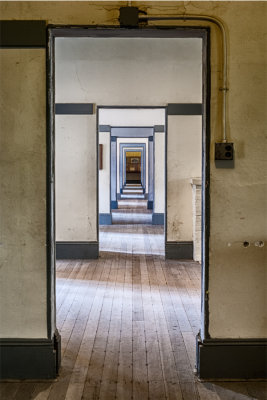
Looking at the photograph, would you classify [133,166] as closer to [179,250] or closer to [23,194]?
[179,250]

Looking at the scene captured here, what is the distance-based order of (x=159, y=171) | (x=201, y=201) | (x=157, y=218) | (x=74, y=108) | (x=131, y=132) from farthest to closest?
1. (x=131, y=132)
2. (x=157, y=218)
3. (x=159, y=171)
4. (x=74, y=108)
5. (x=201, y=201)

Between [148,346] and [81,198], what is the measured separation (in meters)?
3.84

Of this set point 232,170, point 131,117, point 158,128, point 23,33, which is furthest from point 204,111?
point 131,117

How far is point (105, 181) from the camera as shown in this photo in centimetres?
1125

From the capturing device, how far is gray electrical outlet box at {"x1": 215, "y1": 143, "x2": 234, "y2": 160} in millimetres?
2932

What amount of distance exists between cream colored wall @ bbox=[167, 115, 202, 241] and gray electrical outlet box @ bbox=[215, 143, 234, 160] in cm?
421

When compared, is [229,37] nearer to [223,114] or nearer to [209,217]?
[223,114]

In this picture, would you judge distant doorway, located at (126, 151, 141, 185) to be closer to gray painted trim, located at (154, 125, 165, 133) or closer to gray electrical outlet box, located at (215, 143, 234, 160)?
gray painted trim, located at (154, 125, 165, 133)

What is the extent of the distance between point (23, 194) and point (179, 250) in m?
4.58

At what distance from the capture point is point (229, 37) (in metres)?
2.90

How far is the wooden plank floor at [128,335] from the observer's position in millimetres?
2912

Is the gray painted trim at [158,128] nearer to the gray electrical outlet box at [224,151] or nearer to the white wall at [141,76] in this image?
the white wall at [141,76]

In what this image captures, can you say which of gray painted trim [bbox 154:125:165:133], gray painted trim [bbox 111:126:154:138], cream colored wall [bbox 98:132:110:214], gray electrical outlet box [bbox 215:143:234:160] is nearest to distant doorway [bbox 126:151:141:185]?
gray painted trim [bbox 111:126:154:138]

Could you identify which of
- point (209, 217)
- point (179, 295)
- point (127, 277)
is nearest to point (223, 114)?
point (209, 217)
